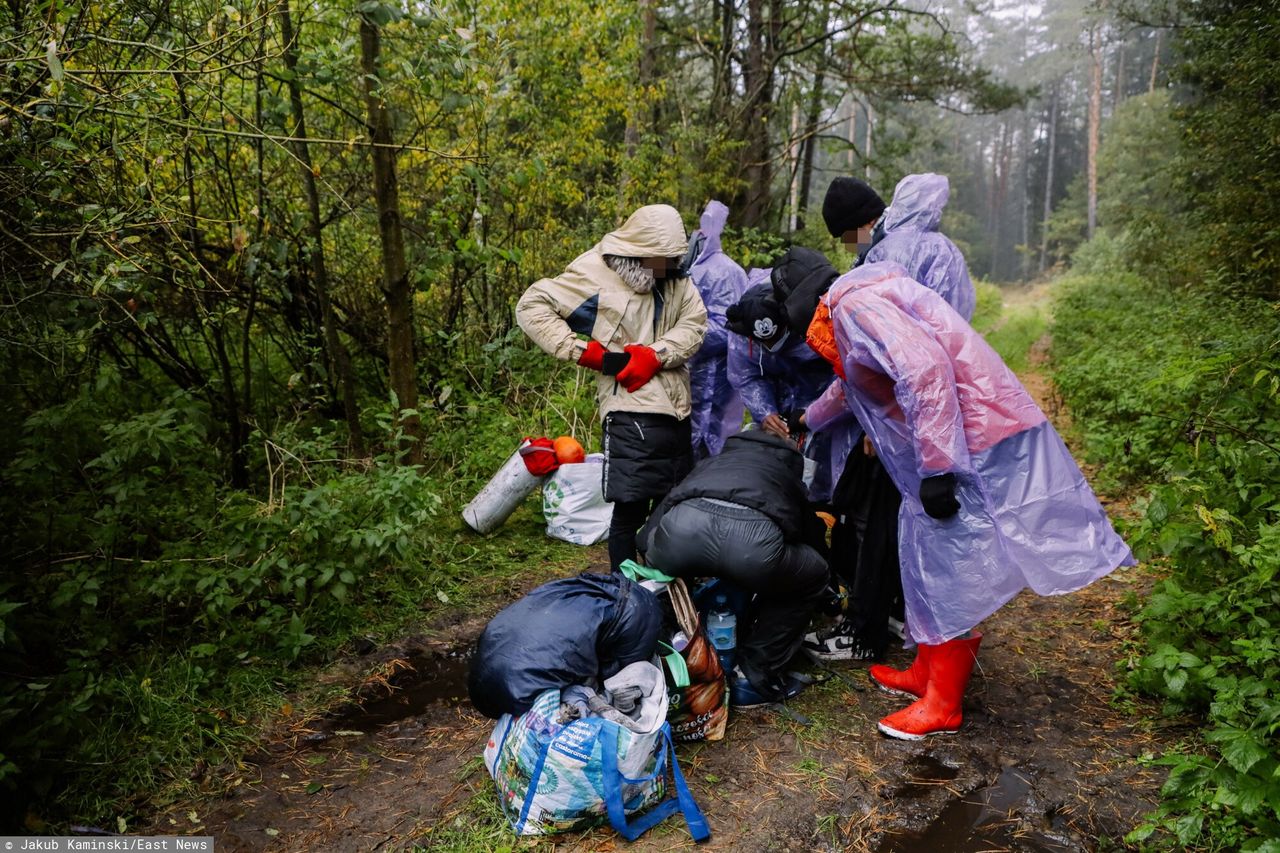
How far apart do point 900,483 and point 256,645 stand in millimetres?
2945

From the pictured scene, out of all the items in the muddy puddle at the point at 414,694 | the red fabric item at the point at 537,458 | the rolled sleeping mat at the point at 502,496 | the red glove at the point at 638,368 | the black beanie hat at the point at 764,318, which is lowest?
the muddy puddle at the point at 414,694

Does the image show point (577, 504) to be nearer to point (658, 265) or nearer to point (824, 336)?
point (658, 265)

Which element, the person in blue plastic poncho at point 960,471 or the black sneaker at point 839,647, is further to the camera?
the black sneaker at point 839,647

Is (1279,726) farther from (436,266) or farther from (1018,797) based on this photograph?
(436,266)

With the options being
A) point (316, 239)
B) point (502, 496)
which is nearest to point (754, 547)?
point (502, 496)

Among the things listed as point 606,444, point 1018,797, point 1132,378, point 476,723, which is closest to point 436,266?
point 606,444

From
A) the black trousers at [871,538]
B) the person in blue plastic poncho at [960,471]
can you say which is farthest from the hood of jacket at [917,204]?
the black trousers at [871,538]

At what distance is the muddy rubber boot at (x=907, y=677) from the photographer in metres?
3.05

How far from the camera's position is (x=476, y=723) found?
3004 millimetres

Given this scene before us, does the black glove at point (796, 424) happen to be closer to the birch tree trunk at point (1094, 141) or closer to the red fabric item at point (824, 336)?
the red fabric item at point (824, 336)

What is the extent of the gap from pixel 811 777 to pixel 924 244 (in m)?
2.39

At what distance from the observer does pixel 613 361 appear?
3.54 m

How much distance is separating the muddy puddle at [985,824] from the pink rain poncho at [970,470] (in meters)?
0.51

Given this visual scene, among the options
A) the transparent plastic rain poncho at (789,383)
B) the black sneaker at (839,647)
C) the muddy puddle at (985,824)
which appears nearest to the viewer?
the muddy puddle at (985,824)
